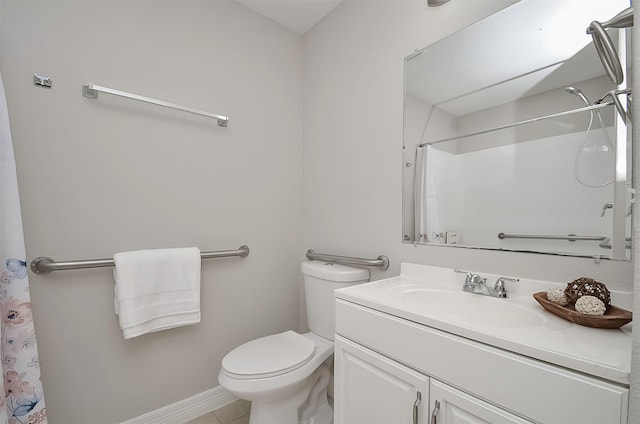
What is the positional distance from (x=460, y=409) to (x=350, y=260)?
0.84 meters

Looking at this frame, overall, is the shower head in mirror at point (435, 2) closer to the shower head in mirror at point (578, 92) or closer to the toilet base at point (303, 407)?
the shower head in mirror at point (578, 92)

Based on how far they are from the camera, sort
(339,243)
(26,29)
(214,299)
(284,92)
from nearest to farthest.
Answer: (26,29) → (214,299) → (339,243) → (284,92)

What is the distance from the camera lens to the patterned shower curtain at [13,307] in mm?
938

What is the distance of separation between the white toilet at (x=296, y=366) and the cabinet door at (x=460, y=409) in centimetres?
61

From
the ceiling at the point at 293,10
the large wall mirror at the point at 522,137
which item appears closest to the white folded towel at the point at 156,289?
the large wall mirror at the point at 522,137

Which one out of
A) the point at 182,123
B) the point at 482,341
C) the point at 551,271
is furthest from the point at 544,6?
the point at 182,123

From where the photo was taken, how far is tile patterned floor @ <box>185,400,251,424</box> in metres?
1.44

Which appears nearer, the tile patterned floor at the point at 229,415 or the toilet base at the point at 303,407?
the toilet base at the point at 303,407

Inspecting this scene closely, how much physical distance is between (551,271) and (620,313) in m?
0.22

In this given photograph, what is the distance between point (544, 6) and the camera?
97cm

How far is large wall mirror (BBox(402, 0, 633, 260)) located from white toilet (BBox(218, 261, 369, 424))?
1.72 ft

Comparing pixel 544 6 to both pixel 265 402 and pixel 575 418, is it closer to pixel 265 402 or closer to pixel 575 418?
pixel 575 418

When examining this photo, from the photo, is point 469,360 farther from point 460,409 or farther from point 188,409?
point 188,409


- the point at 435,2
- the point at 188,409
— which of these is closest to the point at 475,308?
the point at 435,2
